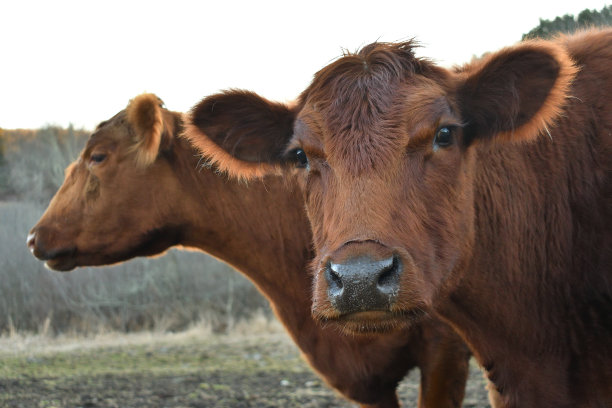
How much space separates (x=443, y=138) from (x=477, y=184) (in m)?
0.56

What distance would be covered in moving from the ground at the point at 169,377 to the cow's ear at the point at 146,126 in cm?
309

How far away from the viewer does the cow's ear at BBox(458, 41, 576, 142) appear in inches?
132

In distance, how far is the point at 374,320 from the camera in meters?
2.75

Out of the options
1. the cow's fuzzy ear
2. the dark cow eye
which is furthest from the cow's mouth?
the cow's fuzzy ear

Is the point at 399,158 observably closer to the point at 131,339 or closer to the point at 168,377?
the point at 168,377

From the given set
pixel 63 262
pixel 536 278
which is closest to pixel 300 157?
pixel 536 278

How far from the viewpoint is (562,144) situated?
3.76 m

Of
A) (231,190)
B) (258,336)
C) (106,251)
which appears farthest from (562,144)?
(258,336)

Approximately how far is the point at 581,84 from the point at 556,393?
5.42 ft

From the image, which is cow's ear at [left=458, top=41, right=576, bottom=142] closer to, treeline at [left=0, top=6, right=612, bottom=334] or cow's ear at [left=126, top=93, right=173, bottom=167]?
cow's ear at [left=126, top=93, right=173, bottom=167]

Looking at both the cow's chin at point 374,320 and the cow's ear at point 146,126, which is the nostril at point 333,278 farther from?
the cow's ear at point 146,126

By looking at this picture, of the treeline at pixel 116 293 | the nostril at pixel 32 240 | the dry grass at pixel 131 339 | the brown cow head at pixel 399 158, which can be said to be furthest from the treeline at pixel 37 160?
the brown cow head at pixel 399 158

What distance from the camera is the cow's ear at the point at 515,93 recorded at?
3355 millimetres

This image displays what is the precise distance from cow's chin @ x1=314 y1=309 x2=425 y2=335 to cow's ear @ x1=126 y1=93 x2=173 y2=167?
10.6 ft
